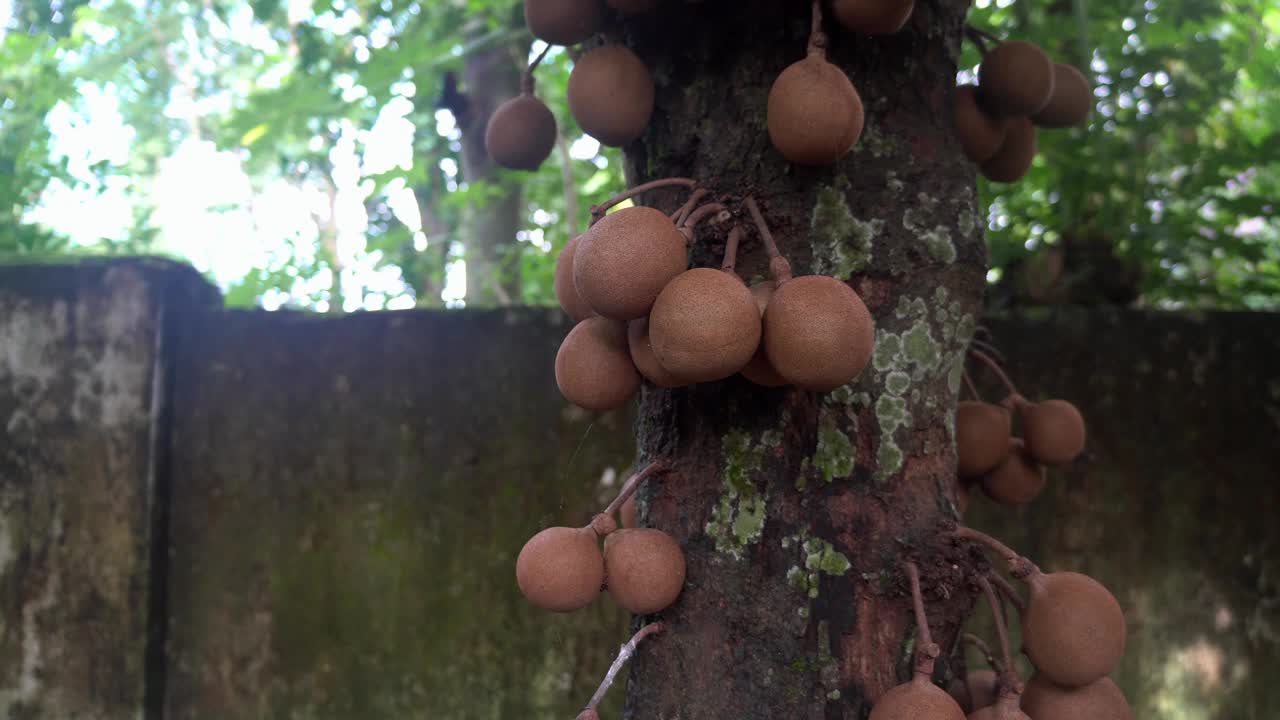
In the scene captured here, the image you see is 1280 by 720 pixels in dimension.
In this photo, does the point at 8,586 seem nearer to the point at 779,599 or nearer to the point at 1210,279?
the point at 779,599

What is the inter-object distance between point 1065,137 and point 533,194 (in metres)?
2.83

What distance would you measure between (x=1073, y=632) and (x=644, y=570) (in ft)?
1.47

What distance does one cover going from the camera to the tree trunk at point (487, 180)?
4172 millimetres

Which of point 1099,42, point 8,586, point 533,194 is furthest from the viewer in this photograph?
point 533,194

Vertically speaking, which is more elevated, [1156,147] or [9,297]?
[1156,147]

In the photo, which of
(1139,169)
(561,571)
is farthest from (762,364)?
(1139,169)

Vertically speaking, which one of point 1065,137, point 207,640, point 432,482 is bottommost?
point 207,640

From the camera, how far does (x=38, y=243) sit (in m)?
2.94

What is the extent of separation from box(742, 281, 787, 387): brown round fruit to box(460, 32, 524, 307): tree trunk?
3223 millimetres

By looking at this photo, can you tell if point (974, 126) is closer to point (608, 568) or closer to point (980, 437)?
point (980, 437)

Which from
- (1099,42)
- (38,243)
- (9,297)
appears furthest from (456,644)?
(1099,42)

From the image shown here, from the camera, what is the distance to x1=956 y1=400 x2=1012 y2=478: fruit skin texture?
1.26 metres

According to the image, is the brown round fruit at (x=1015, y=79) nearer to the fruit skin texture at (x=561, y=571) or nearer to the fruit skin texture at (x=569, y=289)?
the fruit skin texture at (x=569, y=289)

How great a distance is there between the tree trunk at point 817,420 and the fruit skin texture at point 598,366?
0.28 ft
